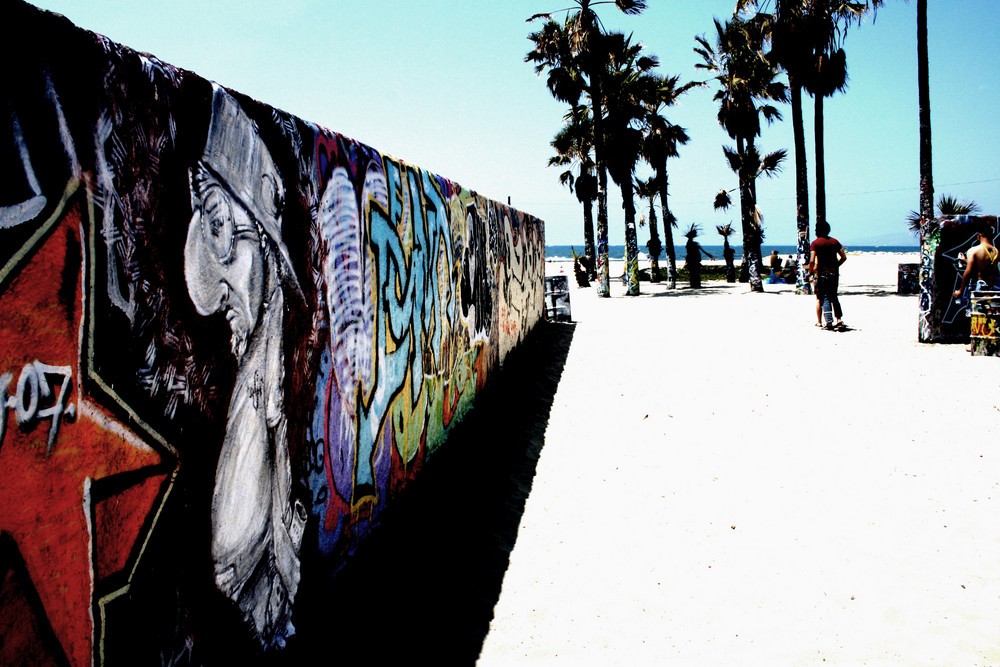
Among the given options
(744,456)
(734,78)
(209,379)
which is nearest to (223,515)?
(209,379)

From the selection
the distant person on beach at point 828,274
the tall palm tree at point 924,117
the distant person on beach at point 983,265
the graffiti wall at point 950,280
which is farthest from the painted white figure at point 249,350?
the tall palm tree at point 924,117

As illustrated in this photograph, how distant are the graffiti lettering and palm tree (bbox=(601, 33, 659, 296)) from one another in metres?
21.9

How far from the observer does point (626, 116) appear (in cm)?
2375

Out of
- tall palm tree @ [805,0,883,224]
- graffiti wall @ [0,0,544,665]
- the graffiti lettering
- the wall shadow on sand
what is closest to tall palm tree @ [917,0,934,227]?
tall palm tree @ [805,0,883,224]

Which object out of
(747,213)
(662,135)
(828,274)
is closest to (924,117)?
(828,274)

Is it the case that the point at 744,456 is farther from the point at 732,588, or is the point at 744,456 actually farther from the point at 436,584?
the point at 436,584

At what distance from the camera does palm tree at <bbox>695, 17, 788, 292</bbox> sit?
922 inches

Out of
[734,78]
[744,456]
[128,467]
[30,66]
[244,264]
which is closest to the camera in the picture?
[30,66]

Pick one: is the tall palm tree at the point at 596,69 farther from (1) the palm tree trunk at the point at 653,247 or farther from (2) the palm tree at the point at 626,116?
(1) the palm tree trunk at the point at 653,247

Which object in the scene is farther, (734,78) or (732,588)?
(734,78)

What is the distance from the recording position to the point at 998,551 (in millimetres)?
3691

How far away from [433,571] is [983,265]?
9517 mm

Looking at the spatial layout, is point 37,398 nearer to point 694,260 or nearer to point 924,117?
point 924,117

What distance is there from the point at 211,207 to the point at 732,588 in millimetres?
3163
